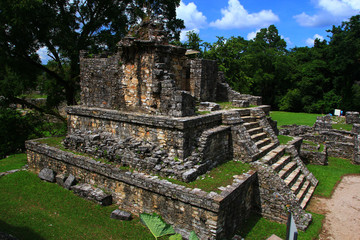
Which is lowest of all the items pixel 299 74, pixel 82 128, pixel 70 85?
pixel 82 128

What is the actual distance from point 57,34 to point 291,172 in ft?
49.7

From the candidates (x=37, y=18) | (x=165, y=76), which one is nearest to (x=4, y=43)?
(x=37, y=18)

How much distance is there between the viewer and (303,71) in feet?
111

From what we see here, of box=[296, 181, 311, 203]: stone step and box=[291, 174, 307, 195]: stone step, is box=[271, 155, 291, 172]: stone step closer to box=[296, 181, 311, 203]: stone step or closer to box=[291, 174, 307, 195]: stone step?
box=[291, 174, 307, 195]: stone step

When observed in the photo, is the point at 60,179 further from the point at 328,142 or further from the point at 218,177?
the point at 328,142

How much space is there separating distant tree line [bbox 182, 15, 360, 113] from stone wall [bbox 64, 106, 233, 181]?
581 inches

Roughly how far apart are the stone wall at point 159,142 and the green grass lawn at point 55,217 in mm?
1638

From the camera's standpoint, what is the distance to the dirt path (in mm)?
6516

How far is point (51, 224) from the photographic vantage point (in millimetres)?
6336

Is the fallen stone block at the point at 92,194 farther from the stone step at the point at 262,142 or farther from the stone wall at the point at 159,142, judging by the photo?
the stone step at the point at 262,142

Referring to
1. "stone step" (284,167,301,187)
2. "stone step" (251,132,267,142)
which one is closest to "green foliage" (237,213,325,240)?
"stone step" (284,167,301,187)

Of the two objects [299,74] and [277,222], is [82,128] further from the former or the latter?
[299,74]

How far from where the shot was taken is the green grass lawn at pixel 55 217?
5.94 meters

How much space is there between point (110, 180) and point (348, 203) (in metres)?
8.26
